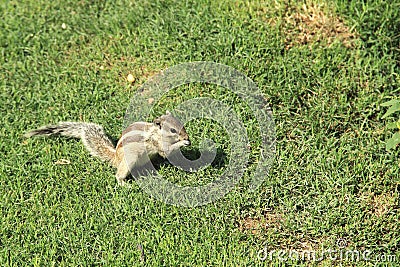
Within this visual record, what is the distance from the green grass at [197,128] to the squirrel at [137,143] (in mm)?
112

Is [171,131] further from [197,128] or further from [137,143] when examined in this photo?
[197,128]

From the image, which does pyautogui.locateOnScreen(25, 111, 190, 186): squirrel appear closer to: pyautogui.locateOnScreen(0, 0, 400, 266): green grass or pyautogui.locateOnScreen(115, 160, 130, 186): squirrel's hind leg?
pyautogui.locateOnScreen(115, 160, 130, 186): squirrel's hind leg

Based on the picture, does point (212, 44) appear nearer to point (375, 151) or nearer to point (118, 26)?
point (118, 26)

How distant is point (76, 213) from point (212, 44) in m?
1.88

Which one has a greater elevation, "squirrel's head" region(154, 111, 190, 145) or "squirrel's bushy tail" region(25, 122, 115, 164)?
"squirrel's head" region(154, 111, 190, 145)

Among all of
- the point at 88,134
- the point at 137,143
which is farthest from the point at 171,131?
the point at 88,134

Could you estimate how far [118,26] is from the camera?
5.83 m

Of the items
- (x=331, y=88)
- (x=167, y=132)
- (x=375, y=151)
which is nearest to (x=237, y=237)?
(x=167, y=132)

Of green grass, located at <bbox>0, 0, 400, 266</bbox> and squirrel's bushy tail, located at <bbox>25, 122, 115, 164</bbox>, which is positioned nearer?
green grass, located at <bbox>0, 0, 400, 266</bbox>

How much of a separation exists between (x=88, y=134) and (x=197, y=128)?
0.79 metres

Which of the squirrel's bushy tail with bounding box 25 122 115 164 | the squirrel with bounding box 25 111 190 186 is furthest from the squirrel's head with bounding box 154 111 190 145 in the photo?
the squirrel's bushy tail with bounding box 25 122 115 164

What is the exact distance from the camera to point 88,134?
15.5 feet

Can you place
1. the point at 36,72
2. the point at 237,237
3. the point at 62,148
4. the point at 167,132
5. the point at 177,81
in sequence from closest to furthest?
the point at 237,237 < the point at 167,132 < the point at 62,148 < the point at 177,81 < the point at 36,72

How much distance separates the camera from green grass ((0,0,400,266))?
13.8 feet
